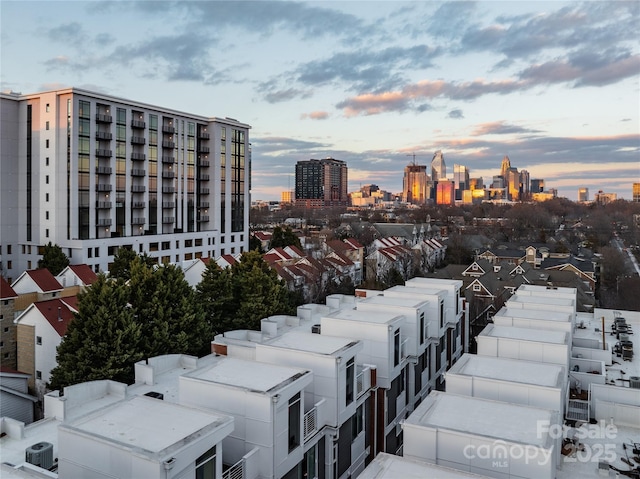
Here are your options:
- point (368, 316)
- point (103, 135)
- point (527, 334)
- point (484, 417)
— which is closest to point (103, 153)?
point (103, 135)

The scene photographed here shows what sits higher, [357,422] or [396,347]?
[396,347]

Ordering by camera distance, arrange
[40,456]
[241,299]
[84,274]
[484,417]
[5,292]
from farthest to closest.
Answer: [84,274], [241,299], [5,292], [40,456], [484,417]

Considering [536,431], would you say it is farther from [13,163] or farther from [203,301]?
[13,163]

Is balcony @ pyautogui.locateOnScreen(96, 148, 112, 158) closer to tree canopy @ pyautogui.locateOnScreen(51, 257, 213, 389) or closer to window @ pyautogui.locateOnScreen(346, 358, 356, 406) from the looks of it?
tree canopy @ pyautogui.locateOnScreen(51, 257, 213, 389)

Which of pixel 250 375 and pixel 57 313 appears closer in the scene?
pixel 250 375

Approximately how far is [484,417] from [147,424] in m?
7.01

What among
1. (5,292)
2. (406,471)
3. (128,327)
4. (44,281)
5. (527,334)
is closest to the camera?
(406,471)

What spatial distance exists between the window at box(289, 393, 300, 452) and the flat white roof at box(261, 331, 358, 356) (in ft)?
7.35

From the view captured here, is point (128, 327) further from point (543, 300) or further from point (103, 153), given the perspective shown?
point (103, 153)

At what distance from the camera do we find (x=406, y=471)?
863cm

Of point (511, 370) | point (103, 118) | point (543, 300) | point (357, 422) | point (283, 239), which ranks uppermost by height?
point (103, 118)

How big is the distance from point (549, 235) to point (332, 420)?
93.6 m

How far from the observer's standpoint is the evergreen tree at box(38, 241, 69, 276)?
40.9 m

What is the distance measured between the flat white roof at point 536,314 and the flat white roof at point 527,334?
1.79m
